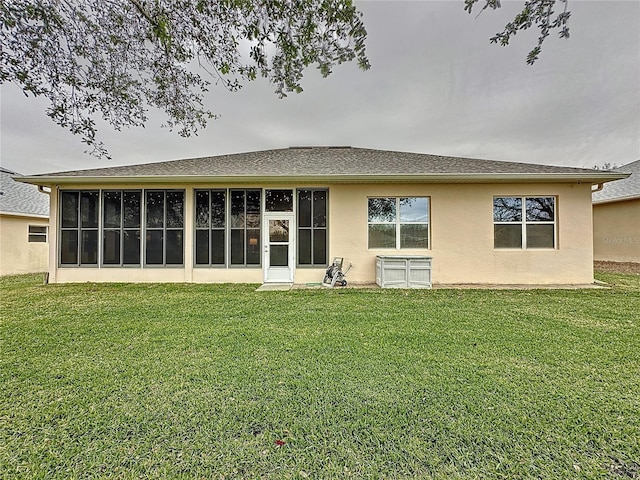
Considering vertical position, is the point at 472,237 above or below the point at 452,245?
above

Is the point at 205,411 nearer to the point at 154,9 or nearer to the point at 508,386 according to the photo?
the point at 508,386

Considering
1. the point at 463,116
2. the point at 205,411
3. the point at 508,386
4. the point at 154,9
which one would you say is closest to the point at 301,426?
the point at 205,411

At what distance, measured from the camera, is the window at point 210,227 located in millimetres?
8484

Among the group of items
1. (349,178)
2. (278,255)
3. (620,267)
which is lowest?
(620,267)

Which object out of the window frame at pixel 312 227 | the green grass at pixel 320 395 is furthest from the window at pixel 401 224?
the green grass at pixel 320 395

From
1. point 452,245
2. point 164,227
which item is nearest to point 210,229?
point 164,227

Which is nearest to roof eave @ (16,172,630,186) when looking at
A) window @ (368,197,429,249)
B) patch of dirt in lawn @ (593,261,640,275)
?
window @ (368,197,429,249)

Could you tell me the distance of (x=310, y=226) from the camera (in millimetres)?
8445

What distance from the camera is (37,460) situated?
6.02ft

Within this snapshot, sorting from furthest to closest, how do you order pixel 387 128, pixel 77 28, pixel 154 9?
pixel 387 128 → pixel 77 28 → pixel 154 9

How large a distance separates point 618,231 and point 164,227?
59.7 ft

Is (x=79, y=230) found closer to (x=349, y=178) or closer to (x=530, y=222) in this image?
(x=349, y=178)

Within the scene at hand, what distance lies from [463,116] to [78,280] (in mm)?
15006

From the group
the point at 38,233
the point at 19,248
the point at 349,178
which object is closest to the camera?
the point at 349,178
